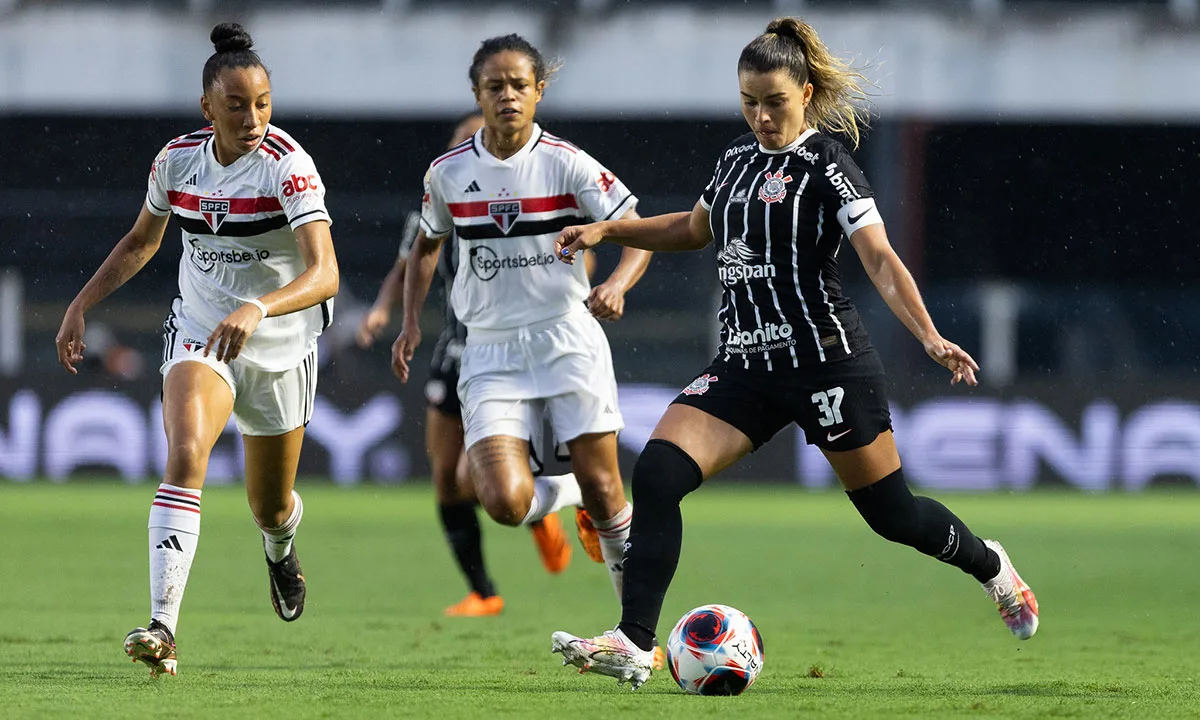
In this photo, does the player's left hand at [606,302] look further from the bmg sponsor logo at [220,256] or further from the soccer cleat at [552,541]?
the soccer cleat at [552,541]

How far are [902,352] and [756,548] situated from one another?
6.33m

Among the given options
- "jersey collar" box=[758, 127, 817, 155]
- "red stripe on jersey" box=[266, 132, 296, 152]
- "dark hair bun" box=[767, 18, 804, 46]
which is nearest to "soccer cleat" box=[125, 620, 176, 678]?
"red stripe on jersey" box=[266, 132, 296, 152]

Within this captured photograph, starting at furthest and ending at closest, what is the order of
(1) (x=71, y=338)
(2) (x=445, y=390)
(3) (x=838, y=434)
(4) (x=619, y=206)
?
(2) (x=445, y=390) < (4) (x=619, y=206) < (1) (x=71, y=338) < (3) (x=838, y=434)

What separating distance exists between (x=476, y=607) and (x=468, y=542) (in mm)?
311

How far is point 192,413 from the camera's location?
5.70 m

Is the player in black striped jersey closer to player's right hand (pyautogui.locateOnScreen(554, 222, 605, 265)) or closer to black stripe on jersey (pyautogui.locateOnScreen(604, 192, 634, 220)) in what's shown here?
player's right hand (pyautogui.locateOnScreen(554, 222, 605, 265))

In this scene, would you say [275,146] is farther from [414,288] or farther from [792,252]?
[792,252]

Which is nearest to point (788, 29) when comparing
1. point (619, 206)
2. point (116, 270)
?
point (619, 206)

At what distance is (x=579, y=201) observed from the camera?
6.57 m

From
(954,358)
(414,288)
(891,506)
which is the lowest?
(891,506)

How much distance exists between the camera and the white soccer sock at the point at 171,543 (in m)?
5.49

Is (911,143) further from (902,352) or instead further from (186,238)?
(186,238)

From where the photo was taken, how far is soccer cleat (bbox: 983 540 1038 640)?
596 cm

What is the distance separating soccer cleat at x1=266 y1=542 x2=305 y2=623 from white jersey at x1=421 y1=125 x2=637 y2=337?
1.31 meters
